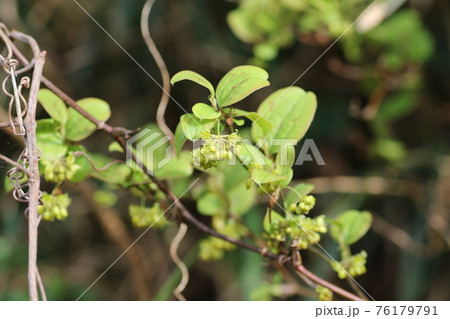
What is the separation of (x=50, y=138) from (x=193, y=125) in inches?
11.1

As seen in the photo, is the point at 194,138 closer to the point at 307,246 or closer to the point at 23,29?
the point at 307,246

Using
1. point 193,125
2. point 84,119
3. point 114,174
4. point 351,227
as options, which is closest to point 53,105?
point 84,119

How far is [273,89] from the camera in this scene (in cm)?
151

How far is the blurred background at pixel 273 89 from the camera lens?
1362mm

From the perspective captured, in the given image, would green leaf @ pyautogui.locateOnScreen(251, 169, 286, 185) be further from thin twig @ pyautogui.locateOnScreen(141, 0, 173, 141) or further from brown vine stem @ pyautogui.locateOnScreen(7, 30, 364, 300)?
thin twig @ pyautogui.locateOnScreen(141, 0, 173, 141)

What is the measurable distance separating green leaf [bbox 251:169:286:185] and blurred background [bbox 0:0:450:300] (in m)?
0.63

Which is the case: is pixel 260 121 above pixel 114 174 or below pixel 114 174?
above

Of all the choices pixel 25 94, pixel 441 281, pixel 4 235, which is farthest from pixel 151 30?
pixel 441 281

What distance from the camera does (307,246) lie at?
751mm

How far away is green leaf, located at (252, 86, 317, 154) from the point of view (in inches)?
30.5

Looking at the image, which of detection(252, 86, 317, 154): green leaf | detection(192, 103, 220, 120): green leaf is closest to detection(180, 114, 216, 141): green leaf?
detection(192, 103, 220, 120): green leaf

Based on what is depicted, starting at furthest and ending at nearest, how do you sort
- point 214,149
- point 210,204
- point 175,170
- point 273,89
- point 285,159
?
point 273,89 → point 210,204 → point 175,170 → point 285,159 → point 214,149

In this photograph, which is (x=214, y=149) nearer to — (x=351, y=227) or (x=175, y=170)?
(x=175, y=170)

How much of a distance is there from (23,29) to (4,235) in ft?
2.26
